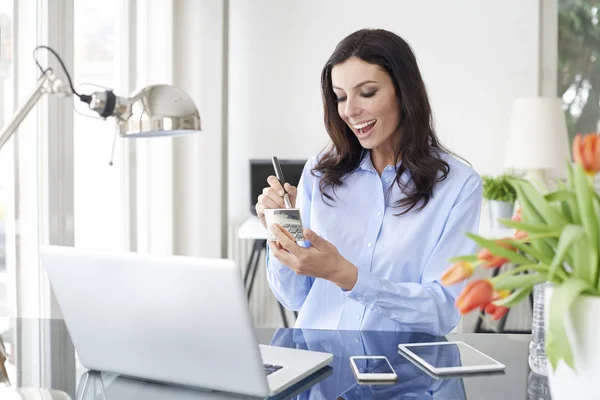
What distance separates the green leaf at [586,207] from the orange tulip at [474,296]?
0.43 feet

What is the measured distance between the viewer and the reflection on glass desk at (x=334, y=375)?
1095mm

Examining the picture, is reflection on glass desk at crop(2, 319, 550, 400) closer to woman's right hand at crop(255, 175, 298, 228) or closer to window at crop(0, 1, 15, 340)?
woman's right hand at crop(255, 175, 298, 228)

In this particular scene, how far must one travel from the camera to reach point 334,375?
1190 millimetres

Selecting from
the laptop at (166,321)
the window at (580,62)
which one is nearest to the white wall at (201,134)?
the window at (580,62)

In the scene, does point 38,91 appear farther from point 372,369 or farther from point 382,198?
point 382,198

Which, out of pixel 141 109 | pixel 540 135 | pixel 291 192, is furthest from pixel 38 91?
pixel 540 135

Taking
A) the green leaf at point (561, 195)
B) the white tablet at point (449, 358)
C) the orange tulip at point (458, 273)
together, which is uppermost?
the green leaf at point (561, 195)

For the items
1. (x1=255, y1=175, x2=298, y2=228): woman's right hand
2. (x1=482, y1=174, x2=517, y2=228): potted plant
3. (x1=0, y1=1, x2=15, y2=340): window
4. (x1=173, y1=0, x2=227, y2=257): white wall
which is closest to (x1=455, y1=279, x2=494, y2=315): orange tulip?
(x1=255, y1=175, x2=298, y2=228): woman's right hand

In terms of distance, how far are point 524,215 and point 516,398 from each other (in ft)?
1.11

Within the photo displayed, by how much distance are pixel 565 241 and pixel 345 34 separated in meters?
3.88

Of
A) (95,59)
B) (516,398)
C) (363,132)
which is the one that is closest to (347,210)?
(363,132)

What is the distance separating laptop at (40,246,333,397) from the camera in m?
Answer: 1.04

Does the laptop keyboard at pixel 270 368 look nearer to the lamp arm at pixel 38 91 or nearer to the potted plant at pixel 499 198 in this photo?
the lamp arm at pixel 38 91

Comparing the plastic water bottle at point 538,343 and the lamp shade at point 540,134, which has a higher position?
the lamp shade at point 540,134
